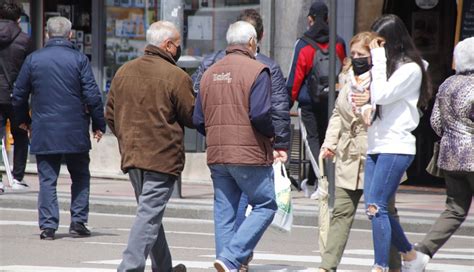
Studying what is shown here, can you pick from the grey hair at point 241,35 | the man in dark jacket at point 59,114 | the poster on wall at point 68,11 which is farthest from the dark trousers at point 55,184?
the poster on wall at point 68,11

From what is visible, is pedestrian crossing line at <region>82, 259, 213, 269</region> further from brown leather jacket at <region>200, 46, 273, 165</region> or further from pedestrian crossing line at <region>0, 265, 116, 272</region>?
brown leather jacket at <region>200, 46, 273, 165</region>

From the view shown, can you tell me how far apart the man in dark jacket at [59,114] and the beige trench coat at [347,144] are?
9.42 ft

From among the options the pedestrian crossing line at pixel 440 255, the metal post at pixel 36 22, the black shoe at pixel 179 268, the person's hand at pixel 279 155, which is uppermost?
the metal post at pixel 36 22

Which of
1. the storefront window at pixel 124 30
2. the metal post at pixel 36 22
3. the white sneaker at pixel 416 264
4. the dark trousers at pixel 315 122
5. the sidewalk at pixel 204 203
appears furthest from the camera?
the metal post at pixel 36 22

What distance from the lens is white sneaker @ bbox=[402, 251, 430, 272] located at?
9.61 m

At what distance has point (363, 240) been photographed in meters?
12.6

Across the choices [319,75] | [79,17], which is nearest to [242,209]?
[319,75]

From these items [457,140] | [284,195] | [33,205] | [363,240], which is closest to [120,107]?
[284,195]

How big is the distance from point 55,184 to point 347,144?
3449mm

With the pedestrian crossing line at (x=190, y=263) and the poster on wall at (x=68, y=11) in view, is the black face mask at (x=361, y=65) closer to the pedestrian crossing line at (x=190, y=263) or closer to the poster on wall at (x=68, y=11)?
the pedestrian crossing line at (x=190, y=263)

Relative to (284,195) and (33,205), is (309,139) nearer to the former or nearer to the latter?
(33,205)

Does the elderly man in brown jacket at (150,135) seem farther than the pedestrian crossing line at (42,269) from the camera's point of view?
No

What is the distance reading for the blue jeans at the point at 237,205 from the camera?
8.99 m

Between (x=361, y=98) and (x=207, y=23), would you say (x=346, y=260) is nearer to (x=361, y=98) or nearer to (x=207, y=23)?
(x=361, y=98)
